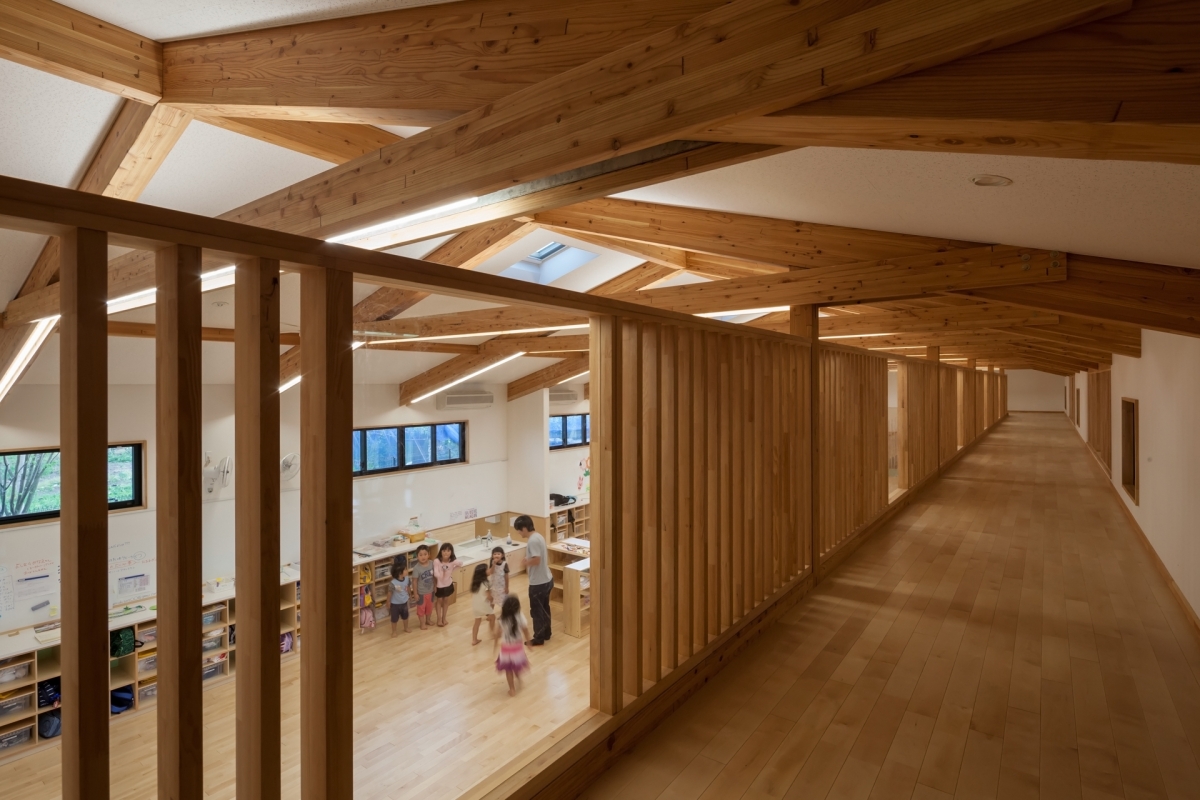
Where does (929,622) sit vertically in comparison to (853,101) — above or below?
below

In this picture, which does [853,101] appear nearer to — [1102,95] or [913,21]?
[913,21]

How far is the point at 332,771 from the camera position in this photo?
1.76 meters

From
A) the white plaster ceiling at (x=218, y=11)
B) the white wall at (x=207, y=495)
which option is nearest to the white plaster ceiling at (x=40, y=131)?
the white plaster ceiling at (x=218, y=11)

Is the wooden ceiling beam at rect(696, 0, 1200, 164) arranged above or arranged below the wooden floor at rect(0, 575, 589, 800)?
above

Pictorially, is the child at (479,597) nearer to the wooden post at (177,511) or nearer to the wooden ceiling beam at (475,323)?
the wooden ceiling beam at (475,323)

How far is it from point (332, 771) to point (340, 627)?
39cm

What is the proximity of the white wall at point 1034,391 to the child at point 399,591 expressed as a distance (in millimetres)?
31211

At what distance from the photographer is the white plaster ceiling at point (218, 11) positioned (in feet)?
8.18

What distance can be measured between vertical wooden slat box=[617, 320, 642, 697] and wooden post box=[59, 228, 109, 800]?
1.93m

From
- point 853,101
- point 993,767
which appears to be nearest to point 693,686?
point 993,767

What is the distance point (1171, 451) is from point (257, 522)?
630cm

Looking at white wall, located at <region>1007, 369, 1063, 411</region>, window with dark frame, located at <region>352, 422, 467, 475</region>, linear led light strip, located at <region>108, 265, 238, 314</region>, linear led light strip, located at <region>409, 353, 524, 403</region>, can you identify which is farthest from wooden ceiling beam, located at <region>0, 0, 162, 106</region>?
white wall, located at <region>1007, 369, 1063, 411</region>

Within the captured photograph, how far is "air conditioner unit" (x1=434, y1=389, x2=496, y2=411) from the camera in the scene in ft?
9.48

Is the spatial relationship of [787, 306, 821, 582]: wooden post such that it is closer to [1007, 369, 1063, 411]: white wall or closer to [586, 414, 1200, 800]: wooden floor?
[586, 414, 1200, 800]: wooden floor
